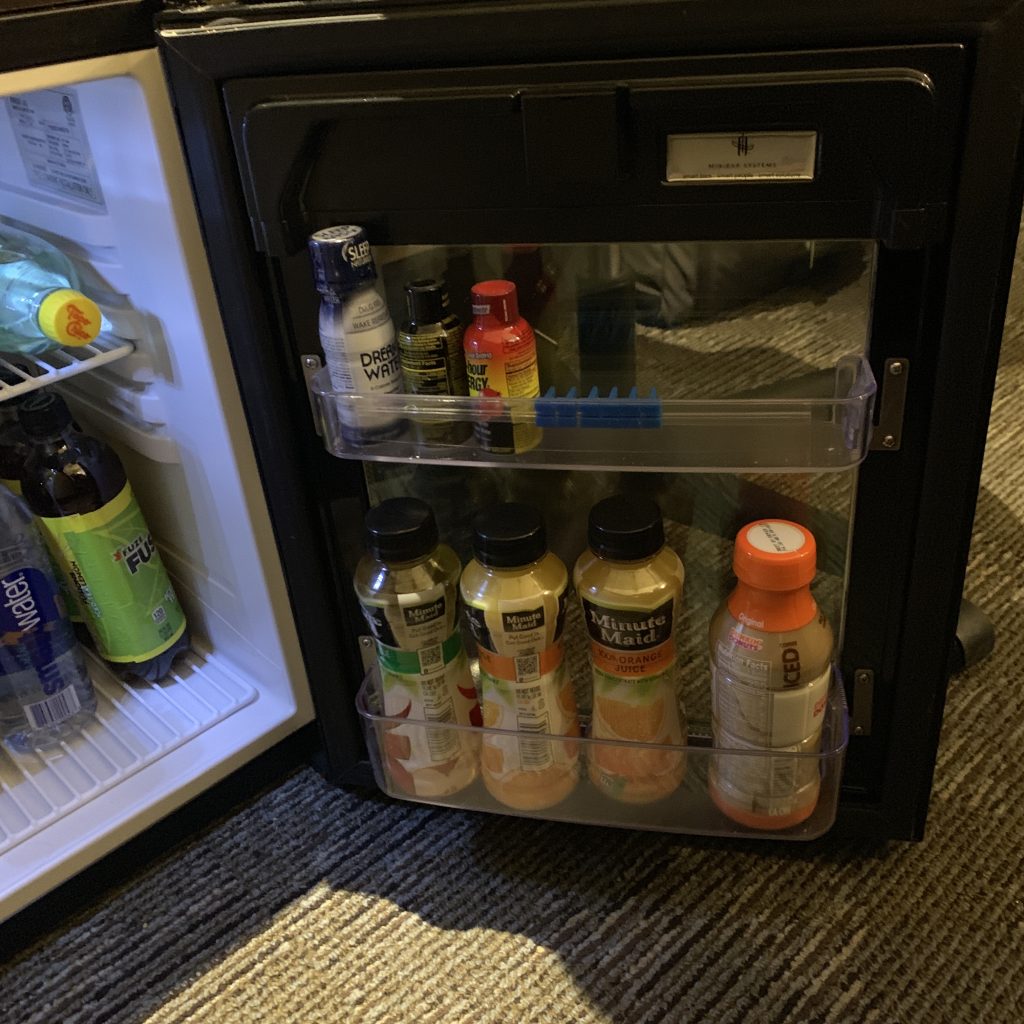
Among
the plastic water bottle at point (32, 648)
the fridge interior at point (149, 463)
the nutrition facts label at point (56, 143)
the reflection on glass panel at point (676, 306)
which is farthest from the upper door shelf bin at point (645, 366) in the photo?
the plastic water bottle at point (32, 648)

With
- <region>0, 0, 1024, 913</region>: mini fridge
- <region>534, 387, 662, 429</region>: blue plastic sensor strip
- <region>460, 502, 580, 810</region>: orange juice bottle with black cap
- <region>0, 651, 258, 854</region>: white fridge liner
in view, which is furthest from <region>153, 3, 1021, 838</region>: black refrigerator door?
<region>0, 651, 258, 854</region>: white fridge liner

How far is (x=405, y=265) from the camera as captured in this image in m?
0.80

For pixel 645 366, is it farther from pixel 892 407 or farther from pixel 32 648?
pixel 32 648

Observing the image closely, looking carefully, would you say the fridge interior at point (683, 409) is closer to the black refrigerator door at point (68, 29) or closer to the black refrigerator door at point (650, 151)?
the black refrigerator door at point (650, 151)

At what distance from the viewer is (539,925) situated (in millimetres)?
956

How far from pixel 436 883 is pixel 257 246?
0.60 metres

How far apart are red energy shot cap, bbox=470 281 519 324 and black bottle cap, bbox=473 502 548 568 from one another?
0.57 ft

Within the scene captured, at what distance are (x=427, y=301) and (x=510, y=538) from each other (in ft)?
0.64

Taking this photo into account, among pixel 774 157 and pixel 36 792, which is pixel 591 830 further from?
pixel 774 157

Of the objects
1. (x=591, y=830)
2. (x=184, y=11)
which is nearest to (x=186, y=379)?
(x=184, y=11)

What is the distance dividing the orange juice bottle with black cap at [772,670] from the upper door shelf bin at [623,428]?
9 cm

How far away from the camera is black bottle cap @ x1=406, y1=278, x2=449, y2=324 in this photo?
0.76 m

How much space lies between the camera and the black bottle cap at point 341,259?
0.71m

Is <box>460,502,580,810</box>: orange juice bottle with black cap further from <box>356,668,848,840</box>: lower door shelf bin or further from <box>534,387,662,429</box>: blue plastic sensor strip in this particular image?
A: <box>534,387,662,429</box>: blue plastic sensor strip
